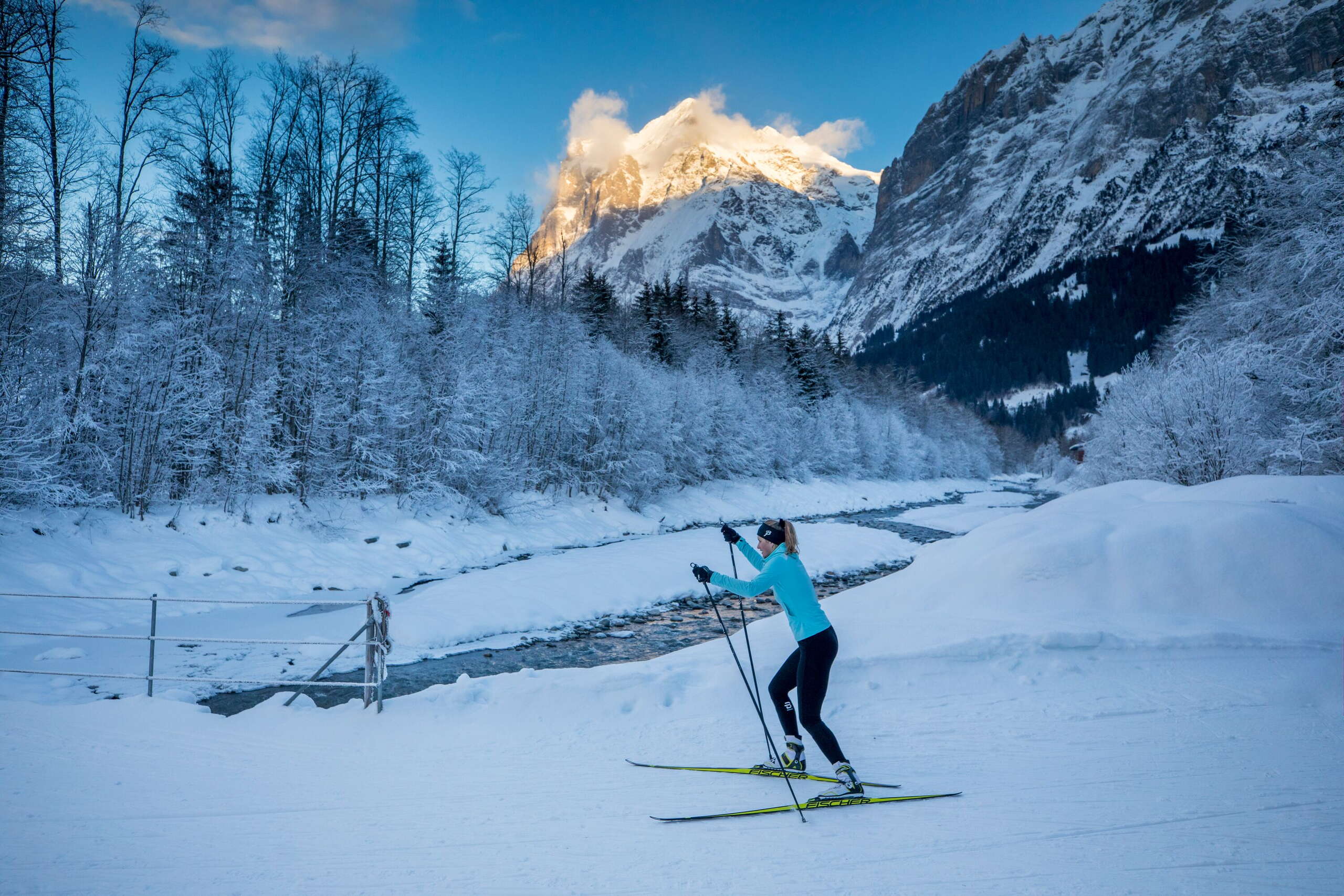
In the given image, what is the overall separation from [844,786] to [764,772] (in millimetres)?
769

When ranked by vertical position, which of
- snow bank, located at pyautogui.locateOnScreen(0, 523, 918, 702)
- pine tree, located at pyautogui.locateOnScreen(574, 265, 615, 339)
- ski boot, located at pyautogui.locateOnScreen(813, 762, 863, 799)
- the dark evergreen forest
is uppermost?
the dark evergreen forest

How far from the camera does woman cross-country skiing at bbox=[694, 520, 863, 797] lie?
4.53 metres

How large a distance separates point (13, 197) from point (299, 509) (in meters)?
9.72

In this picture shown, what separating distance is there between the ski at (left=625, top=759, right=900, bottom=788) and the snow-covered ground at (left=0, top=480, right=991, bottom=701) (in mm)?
4979

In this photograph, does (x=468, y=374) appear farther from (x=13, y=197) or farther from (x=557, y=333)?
(x=13, y=197)

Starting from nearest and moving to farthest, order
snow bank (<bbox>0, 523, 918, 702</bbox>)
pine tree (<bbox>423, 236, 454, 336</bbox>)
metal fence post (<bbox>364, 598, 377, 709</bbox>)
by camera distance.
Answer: metal fence post (<bbox>364, 598, 377, 709</bbox>)
snow bank (<bbox>0, 523, 918, 702</bbox>)
pine tree (<bbox>423, 236, 454, 336</bbox>)

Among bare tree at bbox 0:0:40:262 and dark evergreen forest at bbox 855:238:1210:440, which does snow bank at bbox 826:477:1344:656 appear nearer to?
bare tree at bbox 0:0:40:262

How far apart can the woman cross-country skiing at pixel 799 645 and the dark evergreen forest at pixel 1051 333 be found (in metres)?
137

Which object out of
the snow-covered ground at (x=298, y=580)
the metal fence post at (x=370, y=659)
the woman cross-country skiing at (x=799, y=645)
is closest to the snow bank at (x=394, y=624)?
the snow-covered ground at (x=298, y=580)

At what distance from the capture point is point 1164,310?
422ft

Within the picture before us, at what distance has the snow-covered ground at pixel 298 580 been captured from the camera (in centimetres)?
966

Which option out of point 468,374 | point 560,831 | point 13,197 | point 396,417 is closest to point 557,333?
point 468,374

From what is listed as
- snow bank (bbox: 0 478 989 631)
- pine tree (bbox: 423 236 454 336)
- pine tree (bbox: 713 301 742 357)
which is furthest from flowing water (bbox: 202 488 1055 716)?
pine tree (bbox: 713 301 742 357)

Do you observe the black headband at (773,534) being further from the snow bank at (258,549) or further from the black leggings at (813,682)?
the snow bank at (258,549)
